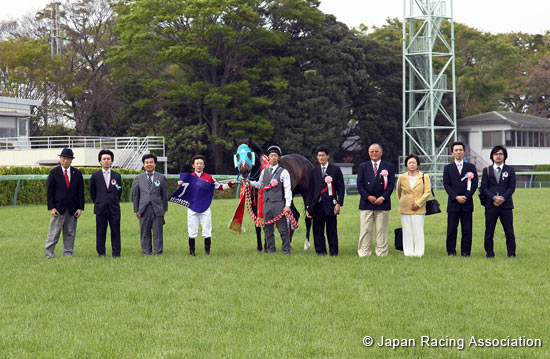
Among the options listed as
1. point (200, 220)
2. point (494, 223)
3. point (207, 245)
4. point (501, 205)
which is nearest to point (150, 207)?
point (200, 220)

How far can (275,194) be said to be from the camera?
11859 millimetres

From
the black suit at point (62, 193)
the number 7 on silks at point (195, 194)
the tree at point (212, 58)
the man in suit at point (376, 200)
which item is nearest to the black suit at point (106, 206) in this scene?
the black suit at point (62, 193)

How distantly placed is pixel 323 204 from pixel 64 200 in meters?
4.27

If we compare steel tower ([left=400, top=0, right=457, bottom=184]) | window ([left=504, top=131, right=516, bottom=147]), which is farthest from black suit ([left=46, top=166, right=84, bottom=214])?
window ([left=504, top=131, right=516, bottom=147])

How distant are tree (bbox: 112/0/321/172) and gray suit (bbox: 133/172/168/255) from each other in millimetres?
26697

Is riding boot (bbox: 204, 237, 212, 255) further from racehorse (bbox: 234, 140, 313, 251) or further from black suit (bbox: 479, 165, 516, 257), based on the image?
black suit (bbox: 479, 165, 516, 257)

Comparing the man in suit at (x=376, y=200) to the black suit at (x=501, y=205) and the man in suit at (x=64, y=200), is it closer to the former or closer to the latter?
the black suit at (x=501, y=205)

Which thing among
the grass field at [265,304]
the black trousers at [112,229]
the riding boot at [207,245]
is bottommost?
the grass field at [265,304]

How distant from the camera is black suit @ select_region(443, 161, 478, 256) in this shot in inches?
452

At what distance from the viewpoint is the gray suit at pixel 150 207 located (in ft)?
38.2

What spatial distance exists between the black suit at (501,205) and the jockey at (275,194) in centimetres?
323

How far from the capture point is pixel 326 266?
1020cm

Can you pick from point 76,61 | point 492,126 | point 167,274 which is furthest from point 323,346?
point 492,126

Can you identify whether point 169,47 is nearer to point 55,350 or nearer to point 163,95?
point 163,95
